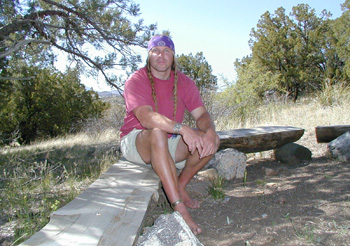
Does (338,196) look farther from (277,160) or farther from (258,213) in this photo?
(277,160)

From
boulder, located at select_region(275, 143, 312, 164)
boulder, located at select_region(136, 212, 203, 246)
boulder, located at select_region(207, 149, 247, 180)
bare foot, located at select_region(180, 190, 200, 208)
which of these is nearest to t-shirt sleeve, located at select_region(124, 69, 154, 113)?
bare foot, located at select_region(180, 190, 200, 208)

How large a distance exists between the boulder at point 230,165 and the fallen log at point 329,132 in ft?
4.81

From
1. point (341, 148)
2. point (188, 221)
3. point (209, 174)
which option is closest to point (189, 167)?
point (188, 221)

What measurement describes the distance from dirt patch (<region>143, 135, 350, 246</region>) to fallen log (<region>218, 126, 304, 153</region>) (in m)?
0.38

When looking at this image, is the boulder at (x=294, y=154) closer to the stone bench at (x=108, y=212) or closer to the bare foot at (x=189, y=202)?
the bare foot at (x=189, y=202)

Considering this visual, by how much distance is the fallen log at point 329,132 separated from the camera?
14.8 feet

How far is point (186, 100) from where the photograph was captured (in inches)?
125

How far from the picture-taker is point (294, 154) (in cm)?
427

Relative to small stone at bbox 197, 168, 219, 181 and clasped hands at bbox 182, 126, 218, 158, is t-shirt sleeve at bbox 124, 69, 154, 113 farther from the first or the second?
small stone at bbox 197, 168, 219, 181

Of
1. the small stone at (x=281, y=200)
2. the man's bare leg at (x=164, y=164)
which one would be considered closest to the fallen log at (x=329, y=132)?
the small stone at (x=281, y=200)

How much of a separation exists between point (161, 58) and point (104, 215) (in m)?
1.63

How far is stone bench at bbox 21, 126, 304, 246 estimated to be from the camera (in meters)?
1.55

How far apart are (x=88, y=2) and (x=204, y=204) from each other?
5.10 m

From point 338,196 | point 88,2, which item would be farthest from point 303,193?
point 88,2
